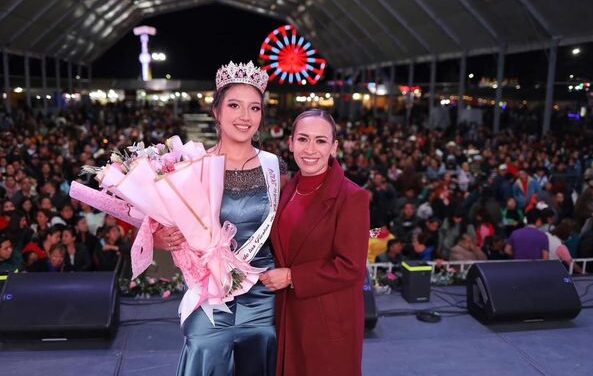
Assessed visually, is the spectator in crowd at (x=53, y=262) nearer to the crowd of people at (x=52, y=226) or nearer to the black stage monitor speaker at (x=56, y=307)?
the crowd of people at (x=52, y=226)

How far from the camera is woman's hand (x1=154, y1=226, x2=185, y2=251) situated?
86.8 inches

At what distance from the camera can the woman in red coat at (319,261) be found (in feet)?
7.70

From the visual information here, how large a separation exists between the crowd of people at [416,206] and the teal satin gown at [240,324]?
787mm

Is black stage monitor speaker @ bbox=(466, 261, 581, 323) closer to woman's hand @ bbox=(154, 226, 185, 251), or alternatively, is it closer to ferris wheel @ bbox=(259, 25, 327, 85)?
woman's hand @ bbox=(154, 226, 185, 251)

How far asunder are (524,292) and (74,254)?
4.62 meters

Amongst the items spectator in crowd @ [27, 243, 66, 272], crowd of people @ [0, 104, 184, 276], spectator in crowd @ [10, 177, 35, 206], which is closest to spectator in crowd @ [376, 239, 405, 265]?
crowd of people @ [0, 104, 184, 276]

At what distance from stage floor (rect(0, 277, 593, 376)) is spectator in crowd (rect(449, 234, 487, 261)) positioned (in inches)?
55.8

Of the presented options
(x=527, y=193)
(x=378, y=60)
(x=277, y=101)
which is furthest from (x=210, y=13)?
(x=527, y=193)

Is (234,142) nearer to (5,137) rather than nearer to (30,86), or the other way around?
(5,137)

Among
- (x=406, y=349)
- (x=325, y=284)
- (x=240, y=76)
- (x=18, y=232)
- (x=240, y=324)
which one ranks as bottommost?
(x=406, y=349)

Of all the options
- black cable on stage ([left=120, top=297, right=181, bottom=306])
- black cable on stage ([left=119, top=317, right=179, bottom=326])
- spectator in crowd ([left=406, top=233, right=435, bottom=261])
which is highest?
spectator in crowd ([left=406, top=233, right=435, bottom=261])

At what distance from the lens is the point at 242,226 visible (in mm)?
2363

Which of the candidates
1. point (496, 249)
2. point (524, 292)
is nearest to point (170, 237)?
point (524, 292)

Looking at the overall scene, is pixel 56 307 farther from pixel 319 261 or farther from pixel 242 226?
pixel 319 261
